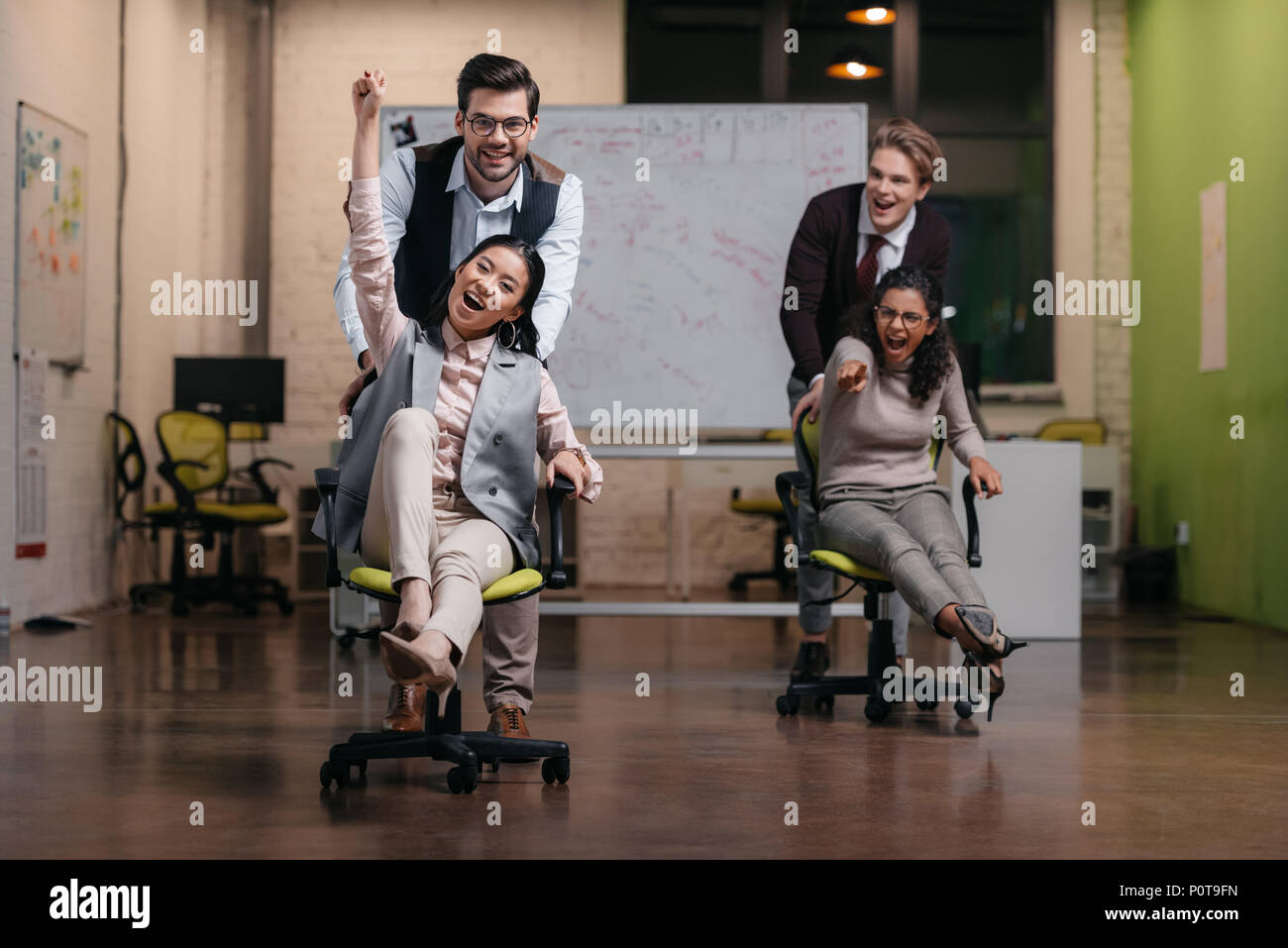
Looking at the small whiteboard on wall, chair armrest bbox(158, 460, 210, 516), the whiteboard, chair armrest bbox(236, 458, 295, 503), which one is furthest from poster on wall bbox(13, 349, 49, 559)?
the whiteboard

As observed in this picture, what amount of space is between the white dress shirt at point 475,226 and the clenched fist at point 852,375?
698 millimetres

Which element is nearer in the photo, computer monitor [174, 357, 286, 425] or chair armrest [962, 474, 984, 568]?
chair armrest [962, 474, 984, 568]

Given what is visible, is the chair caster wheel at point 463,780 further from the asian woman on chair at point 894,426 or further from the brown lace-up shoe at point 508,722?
the asian woman on chair at point 894,426

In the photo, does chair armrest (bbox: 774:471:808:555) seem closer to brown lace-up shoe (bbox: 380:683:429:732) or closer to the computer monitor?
brown lace-up shoe (bbox: 380:683:429:732)

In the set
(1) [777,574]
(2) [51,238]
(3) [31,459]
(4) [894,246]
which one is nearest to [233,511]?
(3) [31,459]

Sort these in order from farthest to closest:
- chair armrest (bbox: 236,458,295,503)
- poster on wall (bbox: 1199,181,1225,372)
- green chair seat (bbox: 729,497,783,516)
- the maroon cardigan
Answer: green chair seat (bbox: 729,497,783,516), chair armrest (bbox: 236,458,295,503), poster on wall (bbox: 1199,181,1225,372), the maroon cardigan

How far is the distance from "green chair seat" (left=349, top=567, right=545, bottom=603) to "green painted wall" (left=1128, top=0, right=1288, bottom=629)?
167 inches

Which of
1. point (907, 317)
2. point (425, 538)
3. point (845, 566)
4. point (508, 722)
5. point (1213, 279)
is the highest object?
point (1213, 279)

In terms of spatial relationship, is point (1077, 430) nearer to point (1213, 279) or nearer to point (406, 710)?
point (1213, 279)

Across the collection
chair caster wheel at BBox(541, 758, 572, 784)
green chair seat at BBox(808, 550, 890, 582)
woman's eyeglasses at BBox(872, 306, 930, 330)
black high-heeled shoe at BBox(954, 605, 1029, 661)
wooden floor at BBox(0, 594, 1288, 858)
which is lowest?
wooden floor at BBox(0, 594, 1288, 858)

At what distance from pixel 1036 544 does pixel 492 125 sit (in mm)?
3265

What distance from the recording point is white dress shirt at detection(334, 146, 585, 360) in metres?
3.05

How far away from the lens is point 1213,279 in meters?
6.42

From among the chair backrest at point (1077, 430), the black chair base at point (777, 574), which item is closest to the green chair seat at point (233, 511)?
the black chair base at point (777, 574)
